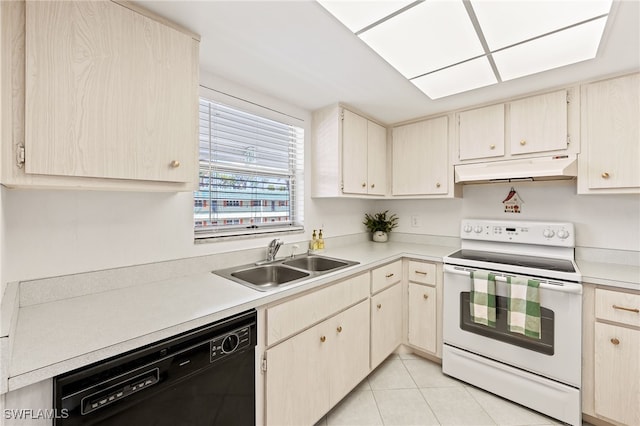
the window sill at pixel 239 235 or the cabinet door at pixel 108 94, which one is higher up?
the cabinet door at pixel 108 94

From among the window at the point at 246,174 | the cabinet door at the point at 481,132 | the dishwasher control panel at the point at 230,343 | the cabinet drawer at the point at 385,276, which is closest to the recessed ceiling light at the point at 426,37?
the cabinet door at the point at 481,132

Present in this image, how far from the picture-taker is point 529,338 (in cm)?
178

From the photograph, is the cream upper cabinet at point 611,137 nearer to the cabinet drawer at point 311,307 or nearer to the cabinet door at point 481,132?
the cabinet door at point 481,132

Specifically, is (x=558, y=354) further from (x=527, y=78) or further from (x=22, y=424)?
(x=22, y=424)

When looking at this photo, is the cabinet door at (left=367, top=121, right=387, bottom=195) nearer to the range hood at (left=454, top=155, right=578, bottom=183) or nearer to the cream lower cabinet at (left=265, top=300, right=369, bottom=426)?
the range hood at (left=454, top=155, right=578, bottom=183)

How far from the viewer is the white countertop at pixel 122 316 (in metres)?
0.76

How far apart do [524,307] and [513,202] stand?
3.40 ft

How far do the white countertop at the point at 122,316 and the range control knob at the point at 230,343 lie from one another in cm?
10

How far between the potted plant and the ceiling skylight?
163 cm

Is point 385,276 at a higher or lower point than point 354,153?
lower

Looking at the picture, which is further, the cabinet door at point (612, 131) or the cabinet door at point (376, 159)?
the cabinet door at point (376, 159)

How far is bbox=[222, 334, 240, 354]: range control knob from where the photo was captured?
1117mm

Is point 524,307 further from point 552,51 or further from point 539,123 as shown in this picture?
point 552,51

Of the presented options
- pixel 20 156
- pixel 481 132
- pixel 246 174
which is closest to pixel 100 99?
pixel 20 156
